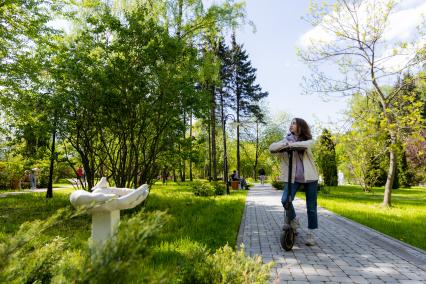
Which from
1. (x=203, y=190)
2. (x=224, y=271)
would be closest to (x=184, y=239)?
(x=224, y=271)

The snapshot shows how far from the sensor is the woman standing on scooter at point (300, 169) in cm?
566

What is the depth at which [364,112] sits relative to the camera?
12.7 metres

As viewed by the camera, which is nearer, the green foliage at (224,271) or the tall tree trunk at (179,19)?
the green foliage at (224,271)

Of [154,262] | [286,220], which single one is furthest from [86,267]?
[286,220]

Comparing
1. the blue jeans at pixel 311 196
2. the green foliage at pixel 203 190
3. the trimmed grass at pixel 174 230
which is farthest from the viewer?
the green foliage at pixel 203 190

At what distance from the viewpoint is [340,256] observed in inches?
208

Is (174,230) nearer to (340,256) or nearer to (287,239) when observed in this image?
(287,239)

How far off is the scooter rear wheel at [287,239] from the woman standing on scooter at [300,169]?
0.15m

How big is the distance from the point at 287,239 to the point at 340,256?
32.1 inches

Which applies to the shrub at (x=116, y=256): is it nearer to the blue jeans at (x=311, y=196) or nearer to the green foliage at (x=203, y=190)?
the blue jeans at (x=311, y=196)

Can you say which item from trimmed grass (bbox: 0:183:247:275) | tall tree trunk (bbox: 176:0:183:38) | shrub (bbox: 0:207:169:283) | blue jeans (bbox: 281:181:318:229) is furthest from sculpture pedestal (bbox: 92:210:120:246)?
tall tree trunk (bbox: 176:0:183:38)

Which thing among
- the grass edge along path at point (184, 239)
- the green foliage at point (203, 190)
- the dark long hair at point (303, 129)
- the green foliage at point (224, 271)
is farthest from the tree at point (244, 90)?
the green foliage at point (224, 271)

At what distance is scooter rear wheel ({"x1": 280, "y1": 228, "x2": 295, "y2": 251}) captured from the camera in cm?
550

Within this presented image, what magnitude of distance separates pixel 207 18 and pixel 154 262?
14.5 m
